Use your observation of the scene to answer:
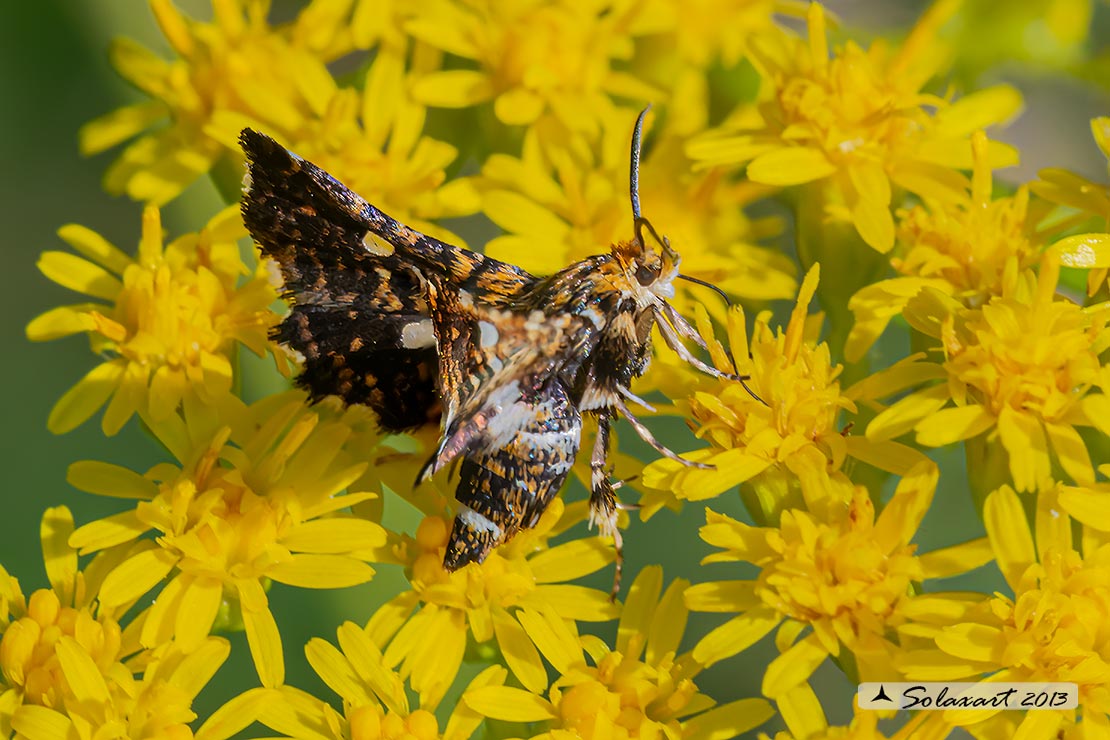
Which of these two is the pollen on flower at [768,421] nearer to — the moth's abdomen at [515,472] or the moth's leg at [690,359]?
the moth's leg at [690,359]

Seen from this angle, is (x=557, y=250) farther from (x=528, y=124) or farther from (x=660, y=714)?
(x=660, y=714)

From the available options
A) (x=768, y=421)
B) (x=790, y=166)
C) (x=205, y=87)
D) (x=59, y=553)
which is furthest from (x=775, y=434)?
(x=205, y=87)

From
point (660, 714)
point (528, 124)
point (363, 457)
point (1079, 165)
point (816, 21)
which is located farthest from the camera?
point (1079, 165)

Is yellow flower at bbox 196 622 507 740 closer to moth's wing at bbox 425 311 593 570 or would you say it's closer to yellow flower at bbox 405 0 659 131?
moth's wing at bbox 425 311 593 570

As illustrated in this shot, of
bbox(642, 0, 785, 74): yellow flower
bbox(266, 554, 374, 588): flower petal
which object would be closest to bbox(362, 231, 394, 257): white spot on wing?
bbox(266, 554, 374, 588): flower petal

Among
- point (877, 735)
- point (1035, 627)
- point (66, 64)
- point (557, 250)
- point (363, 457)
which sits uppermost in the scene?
point (66, 64)

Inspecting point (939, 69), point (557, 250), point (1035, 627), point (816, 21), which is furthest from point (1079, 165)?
point (1035, 627)
